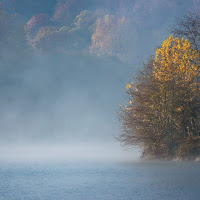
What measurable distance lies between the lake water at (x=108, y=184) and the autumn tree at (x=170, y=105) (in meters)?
3.20

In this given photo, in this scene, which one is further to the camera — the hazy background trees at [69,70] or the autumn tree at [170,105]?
the hazy background trees at [69,70]

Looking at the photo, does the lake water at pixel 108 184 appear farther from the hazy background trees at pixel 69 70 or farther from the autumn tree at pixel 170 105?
the hazy background trees at pixel 69 70

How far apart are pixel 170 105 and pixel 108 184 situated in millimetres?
12126

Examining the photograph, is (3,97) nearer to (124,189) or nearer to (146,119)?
(146,119)

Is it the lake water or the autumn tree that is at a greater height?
the autumn tree

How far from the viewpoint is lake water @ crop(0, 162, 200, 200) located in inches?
655

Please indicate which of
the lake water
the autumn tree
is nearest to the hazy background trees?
the autumn tree

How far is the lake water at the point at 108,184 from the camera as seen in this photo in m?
16.6

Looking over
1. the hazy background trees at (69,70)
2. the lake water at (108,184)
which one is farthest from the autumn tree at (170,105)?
the hazy background trees at (69,70)

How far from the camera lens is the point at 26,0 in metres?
192

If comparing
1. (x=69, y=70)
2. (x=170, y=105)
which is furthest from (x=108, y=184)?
(x=69, y=70)

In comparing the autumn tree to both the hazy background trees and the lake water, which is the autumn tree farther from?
the hazy background trees

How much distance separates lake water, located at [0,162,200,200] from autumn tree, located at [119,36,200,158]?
3.20 metres

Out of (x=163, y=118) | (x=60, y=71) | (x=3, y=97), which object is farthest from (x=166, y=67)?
(x=60, y=71)
